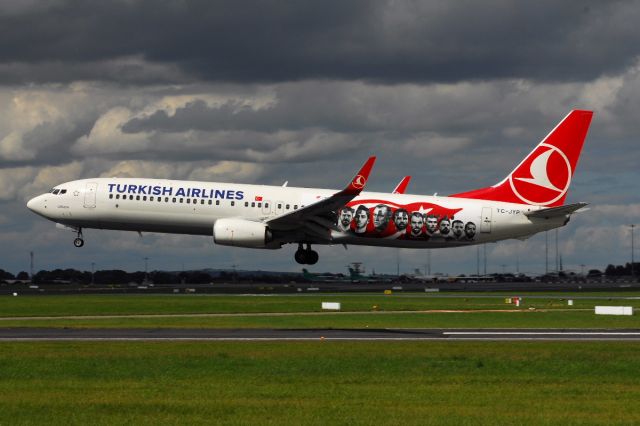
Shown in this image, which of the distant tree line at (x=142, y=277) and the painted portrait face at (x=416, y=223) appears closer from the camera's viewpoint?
the painted portrait face at (x=416, y=223)

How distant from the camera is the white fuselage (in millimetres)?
72125

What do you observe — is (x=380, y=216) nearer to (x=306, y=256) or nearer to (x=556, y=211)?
(x=306, y=256)

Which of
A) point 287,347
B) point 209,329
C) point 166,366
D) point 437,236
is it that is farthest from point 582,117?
point 166,366

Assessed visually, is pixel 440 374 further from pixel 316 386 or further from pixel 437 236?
pixel 437 236

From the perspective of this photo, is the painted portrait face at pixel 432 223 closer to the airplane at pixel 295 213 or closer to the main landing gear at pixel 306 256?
the airplane at pixel 295 213

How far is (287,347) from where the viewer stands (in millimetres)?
34281

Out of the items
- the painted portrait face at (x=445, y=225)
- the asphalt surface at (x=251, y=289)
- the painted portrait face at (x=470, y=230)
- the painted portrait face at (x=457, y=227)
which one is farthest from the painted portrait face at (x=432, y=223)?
the asphalt surface at (x=251, y=289)

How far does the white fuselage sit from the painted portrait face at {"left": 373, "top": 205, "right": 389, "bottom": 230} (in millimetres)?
344

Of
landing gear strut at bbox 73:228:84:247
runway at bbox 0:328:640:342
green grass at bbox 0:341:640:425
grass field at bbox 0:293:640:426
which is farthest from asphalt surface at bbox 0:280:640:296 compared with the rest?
green grass at bbox 0:341:640:425

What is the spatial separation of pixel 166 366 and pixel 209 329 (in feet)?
47.8

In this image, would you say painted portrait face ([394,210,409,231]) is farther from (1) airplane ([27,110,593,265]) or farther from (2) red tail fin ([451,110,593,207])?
(2) red tail fin ([451,110,593,207])

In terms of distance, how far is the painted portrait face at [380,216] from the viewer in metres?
73.5

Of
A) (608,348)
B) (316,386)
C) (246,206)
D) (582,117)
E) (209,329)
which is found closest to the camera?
(316,386)

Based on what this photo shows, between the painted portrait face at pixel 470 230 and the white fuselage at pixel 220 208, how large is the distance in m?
0.21
